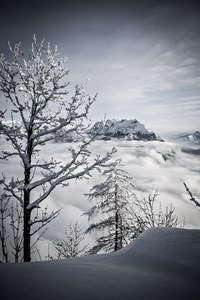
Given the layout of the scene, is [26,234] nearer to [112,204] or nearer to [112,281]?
[112,281]

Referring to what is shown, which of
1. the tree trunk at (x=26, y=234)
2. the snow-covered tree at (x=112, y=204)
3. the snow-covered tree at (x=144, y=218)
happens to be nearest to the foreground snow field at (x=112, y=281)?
the tree trunk at (x=26, y=234)

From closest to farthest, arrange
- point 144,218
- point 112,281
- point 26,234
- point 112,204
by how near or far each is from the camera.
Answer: point 112,281 → point 26,234 → point 144,218 → point 112,204

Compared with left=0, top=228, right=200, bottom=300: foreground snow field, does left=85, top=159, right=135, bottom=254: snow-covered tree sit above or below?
below

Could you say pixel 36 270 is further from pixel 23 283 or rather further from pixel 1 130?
pixel 1 130

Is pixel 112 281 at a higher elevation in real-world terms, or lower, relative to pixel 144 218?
higher

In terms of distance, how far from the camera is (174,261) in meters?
2.14

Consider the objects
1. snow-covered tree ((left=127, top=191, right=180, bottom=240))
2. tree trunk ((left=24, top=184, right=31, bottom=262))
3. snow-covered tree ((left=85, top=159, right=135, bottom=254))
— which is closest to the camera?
tree trunk ((left=24, top=184, right=31, bottom=262))

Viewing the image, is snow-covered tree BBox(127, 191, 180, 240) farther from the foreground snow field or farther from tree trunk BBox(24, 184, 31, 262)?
the foreground snow field

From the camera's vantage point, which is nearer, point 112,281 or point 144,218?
point 112,281

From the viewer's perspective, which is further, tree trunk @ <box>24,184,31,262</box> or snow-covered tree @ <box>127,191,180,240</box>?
snow-covered tree @ <box>127,191,180,240</box>

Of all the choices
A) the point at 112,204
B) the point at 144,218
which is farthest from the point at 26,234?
the point at 144,218

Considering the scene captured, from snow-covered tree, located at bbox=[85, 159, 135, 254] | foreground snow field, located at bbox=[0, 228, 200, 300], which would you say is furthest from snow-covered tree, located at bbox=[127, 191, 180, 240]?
foreground snow field, located at bbox=[0, 228, 200, 300]

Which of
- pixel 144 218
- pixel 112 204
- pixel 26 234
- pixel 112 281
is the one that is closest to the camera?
pixel 112 281

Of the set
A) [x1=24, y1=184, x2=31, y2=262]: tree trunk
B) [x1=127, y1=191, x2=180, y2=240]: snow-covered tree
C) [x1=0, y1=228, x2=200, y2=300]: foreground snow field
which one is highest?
[x1=0, y1=228, x2=200, y2=300]: foreground snow field
